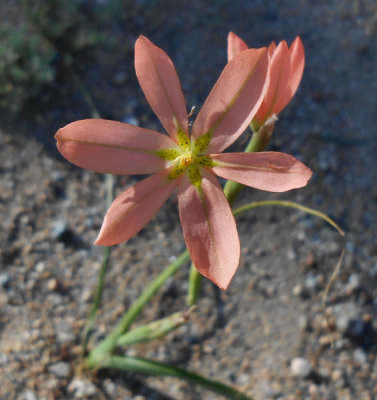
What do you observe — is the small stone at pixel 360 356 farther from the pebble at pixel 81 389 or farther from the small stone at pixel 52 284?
the small stone at pixel 52 284

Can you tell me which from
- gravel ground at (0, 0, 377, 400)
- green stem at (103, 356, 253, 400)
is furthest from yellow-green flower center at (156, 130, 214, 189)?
gravel ground at (0, 0, 377, 400)

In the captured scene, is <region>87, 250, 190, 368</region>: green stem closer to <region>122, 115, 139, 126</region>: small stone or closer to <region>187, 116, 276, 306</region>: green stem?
<region>187, 116, 276, 306</region>: green stem

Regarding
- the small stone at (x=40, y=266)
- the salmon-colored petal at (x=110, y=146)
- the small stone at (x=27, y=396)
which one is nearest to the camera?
the salmon-colored petal at (x=110, y=146)

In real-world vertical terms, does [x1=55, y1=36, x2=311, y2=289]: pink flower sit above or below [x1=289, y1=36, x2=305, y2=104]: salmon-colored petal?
below

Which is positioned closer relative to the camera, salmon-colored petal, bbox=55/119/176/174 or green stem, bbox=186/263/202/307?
salmon-colored petal, bbox=55/119/176/174

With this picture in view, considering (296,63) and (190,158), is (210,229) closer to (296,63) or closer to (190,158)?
(190,158)

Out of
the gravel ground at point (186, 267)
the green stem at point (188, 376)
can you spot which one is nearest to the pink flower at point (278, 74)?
the green stem at point (188, 376)

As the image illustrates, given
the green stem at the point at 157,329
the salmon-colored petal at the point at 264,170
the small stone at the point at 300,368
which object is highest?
the salmon-colored petal at the point at 264,170

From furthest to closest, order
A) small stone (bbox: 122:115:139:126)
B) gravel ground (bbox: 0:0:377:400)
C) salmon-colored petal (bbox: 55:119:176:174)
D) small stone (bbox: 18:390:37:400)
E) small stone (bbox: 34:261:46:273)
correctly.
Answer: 1. small stone (bbox: 122:115:139:126)
2. small stone (bbox: 34:261:46:273)
3. gravel ground (bbox: 0:0:377:400)
4. small stone (bbox: 18:390:37:400)
5. salmon-colored petal (bbox: 55:119:176:174)
